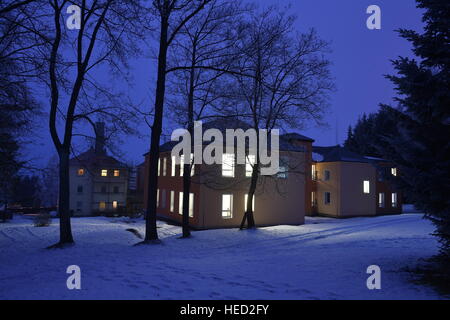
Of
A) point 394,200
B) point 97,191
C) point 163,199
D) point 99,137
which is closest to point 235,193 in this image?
point 163,199

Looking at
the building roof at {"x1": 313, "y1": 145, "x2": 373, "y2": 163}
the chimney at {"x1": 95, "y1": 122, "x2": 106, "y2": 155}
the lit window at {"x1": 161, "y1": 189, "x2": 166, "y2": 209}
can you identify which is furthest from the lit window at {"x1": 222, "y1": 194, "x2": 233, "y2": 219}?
the building roof at {"x1": 313, "y1": 145, "x2": 373, "y2": 163}

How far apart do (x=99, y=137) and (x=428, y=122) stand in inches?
Result: 473

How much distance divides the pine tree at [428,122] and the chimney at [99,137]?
10915mm

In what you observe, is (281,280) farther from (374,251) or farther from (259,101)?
(259,101)

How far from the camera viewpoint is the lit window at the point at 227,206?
22.2 metres

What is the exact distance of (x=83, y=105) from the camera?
13641 mm

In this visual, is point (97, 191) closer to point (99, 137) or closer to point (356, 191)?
point (356, 191)

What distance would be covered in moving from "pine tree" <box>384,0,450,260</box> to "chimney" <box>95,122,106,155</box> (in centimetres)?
1091

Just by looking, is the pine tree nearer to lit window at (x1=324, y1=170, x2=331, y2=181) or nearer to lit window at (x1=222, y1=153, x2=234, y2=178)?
lit window at (x1=222, y1=153, x2=234, y2=178)

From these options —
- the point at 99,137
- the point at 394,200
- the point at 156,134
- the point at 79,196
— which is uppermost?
the point at 156,134

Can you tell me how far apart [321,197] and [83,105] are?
27101 mm

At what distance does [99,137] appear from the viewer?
13.3 metres

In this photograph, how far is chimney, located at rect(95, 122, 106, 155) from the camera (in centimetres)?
1316

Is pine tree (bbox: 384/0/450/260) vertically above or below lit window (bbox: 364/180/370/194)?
above
